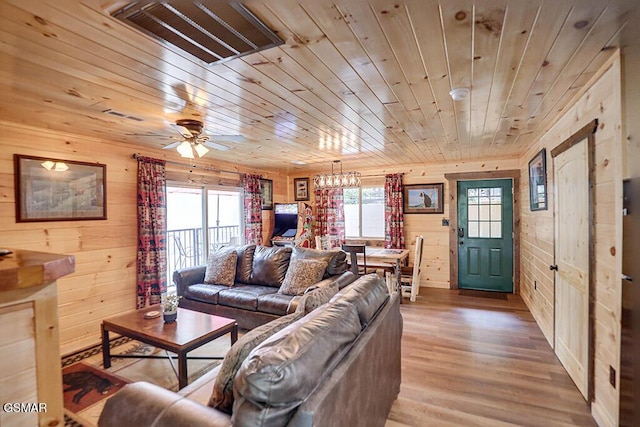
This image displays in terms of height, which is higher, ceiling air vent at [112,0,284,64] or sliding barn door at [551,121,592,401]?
ceiling air vent at [112,0,284,64]

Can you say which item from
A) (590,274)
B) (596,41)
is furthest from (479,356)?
(596,41)

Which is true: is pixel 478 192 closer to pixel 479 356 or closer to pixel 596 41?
pixel 479 356

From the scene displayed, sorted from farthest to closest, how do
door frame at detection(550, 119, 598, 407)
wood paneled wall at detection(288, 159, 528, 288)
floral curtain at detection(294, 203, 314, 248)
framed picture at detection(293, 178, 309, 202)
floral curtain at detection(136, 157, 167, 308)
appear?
framed picture at detection(293, 178, 309, 202) → floral curtain at detection(294, 203, 314, 248) → wood paneled wall at detection(288, 159, 528, 288) → floral curtain at detection(136, 157, 167, 308) → door frame at detection(550, 119, 598, 407)

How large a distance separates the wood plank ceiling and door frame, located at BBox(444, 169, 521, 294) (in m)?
1.86

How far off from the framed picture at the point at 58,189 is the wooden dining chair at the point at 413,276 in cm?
412

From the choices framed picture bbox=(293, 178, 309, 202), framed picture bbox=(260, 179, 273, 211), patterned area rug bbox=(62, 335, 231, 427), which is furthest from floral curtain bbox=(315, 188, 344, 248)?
patterned area rug bbox=(62, 335, 231, 427)

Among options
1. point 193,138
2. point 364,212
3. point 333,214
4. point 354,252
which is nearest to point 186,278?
point 193,138

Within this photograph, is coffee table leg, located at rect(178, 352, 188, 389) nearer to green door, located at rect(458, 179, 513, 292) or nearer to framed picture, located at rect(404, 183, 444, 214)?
framed picture, located at rect(404, 183, 444, 214)

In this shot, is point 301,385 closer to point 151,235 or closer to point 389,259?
point 151,235

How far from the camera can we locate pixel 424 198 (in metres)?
5.67

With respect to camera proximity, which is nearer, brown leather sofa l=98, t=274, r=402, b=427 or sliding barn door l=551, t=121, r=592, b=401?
brown leather sofa l=98, t=274, r=402, b=427

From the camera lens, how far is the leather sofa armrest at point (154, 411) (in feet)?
3.72

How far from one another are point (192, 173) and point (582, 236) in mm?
4593

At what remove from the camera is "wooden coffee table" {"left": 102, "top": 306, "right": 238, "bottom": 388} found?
2307 millimetres
